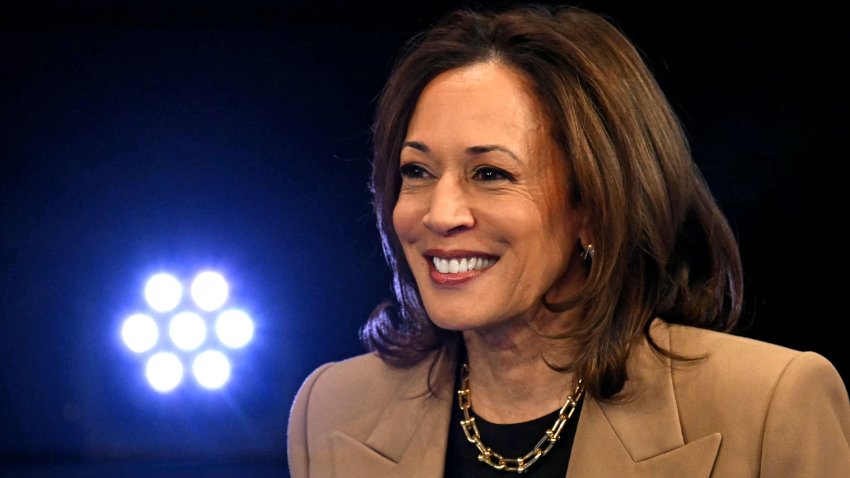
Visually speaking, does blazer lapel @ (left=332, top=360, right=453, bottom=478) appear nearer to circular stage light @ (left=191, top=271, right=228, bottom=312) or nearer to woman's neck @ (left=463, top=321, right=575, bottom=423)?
woman's neck @ (left=463, top=321, right=575, bottom=423)

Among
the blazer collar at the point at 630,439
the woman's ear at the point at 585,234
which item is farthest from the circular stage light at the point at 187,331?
the woman's ear at the point at 585,234

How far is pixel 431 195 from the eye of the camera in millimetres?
2250

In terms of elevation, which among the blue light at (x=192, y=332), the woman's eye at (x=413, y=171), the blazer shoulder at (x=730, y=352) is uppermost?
the woman's eye at (x=413, y=171)

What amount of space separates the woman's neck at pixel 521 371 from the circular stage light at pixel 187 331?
1462 mm

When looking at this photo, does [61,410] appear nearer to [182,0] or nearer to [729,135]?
[182,0]

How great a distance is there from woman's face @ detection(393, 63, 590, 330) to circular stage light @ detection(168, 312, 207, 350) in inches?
59.6

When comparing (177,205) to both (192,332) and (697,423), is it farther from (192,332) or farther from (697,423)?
(697,423)

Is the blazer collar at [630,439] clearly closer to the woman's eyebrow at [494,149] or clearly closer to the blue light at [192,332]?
the woman's eyebrow at [494,149]

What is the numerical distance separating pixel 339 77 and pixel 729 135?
43.0 inches

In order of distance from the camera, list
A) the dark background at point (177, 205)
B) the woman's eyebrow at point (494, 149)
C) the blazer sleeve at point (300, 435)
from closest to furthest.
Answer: the woman's eyebrow at point (494, 149) < the blazer sleeve at point (300, 435) < the dark background at point (177, 205)

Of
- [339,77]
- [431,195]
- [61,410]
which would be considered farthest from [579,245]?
[61,410]

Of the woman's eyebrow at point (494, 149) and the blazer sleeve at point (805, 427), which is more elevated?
the woman's eyebrow at point (494, 149)

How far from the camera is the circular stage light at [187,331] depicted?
3.61 metres

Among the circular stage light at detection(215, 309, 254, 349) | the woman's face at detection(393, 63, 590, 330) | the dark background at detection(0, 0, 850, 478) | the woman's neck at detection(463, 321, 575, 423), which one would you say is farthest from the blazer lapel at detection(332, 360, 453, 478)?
the circular stage light at detection(215, 309, 254, 349)
